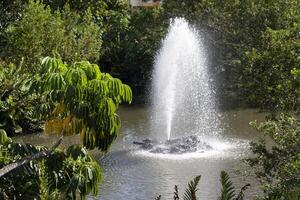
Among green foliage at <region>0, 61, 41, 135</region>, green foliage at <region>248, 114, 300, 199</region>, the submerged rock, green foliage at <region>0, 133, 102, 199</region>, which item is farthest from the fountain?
green foliage at <region>0, 133, 102, 199</region>

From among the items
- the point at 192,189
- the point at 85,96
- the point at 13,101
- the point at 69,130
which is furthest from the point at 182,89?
the point at 192,189

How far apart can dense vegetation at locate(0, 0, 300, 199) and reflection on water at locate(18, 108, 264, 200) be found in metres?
0.97

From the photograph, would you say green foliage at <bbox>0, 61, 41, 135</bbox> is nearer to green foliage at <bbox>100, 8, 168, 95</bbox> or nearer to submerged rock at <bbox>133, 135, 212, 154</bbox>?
submerged rock at <bbox>133, 135, 212, 154</bbox>

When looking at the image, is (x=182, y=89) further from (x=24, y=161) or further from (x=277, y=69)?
(x=24, y=161)

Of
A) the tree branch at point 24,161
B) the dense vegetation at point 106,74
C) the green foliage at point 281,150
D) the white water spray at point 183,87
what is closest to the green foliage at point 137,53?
the dense vegetation at point 106,74

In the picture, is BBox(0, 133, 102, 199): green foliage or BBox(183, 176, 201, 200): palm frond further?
BBox(0, 133, 102, 199): green foliage

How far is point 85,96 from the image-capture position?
537 centimetres

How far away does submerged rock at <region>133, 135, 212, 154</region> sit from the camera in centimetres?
1286

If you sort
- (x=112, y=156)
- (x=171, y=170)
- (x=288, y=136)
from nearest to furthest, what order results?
(x=288, y=136) → (x=171, y=170) → (x=112, y=156)

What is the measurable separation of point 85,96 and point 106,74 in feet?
1.01

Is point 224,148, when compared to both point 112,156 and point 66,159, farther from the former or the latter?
point 66,159

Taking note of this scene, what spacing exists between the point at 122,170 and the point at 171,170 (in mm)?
990

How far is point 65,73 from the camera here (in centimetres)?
542

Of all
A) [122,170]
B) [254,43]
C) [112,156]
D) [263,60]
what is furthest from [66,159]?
[254,43]
